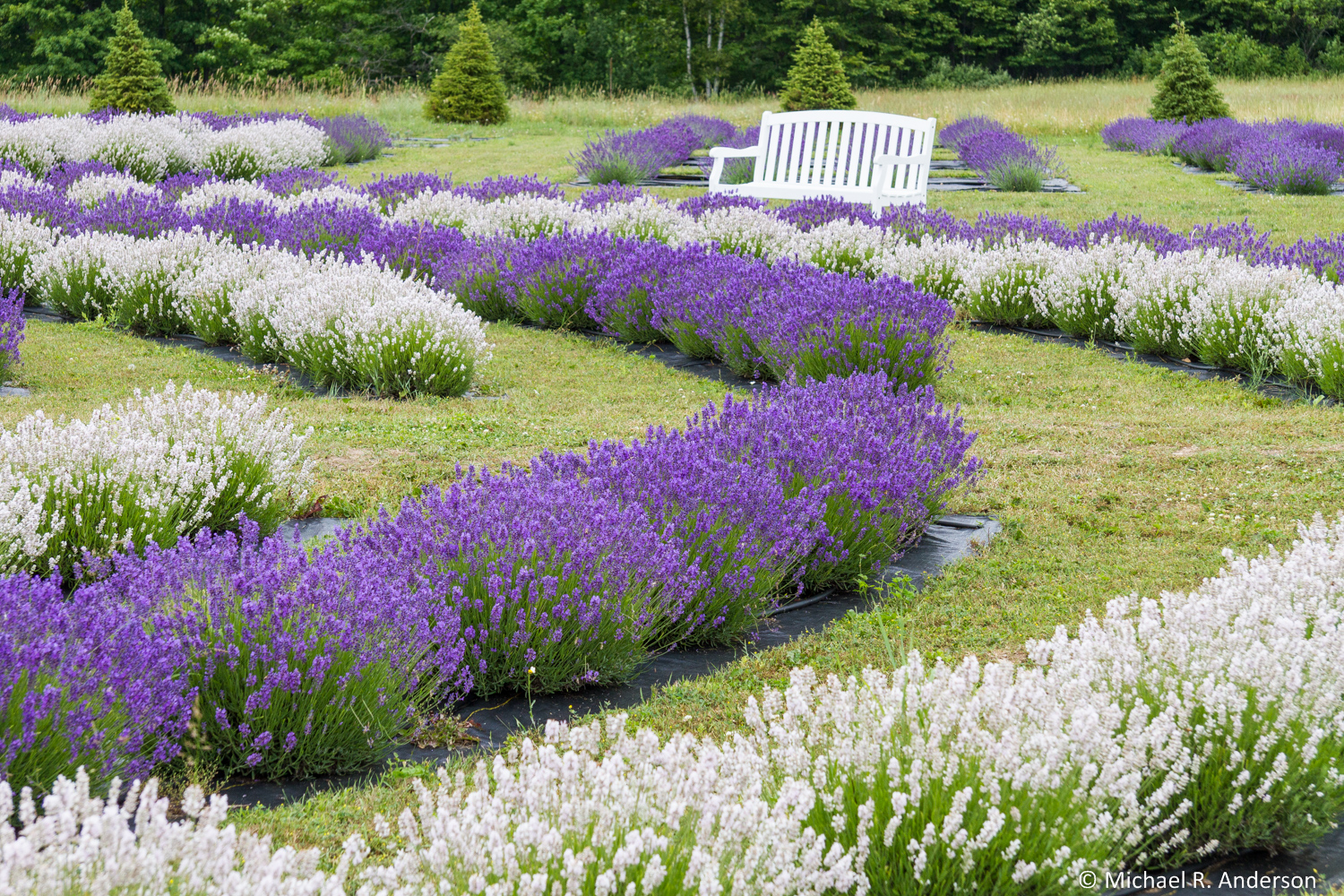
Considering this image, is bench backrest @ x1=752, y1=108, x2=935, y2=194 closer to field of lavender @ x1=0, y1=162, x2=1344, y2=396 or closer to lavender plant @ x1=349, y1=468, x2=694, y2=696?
field of lavender @ x1=0, y1=162, x2=1344, y2=396

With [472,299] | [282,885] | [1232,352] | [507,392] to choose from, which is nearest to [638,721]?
[282,885]

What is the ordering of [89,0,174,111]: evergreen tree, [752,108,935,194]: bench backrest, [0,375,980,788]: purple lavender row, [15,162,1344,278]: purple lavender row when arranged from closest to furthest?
[0,375,980,788]: purple lavender row → [15,162,1344,278]: purple lavender row → [752,108,935,194]: bench backrest → [89,0,174,111]: evergreen tree

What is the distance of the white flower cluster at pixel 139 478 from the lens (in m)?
3.54

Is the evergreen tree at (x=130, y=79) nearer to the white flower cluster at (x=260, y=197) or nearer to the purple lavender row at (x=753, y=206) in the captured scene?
the white flower cluster at (x=260, y=197)

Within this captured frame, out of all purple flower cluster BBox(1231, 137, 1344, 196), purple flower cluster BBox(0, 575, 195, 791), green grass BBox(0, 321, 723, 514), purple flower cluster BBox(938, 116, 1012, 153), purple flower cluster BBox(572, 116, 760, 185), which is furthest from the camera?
purple flower cluster BBox(938, 116, 1012, 153)

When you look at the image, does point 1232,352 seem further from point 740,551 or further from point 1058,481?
point 740,551

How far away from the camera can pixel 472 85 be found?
23.9 metres

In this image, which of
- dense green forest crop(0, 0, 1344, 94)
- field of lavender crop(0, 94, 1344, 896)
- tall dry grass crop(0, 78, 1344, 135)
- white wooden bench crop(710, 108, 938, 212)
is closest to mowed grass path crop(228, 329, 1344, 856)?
field of lavender crop(0, 94, 1344, 896)

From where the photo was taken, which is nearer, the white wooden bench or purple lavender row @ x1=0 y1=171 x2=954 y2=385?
purple lavender row @ x1=0 y1=171 x2=954 y2=385

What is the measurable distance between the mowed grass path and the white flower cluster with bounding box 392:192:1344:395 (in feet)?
1.11

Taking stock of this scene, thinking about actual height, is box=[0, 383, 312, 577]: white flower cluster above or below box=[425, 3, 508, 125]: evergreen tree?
below

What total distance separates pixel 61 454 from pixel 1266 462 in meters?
4.84

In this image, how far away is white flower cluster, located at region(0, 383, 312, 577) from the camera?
3.54 metres

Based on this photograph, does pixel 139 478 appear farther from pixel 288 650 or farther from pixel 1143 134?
pixel 1143 134
